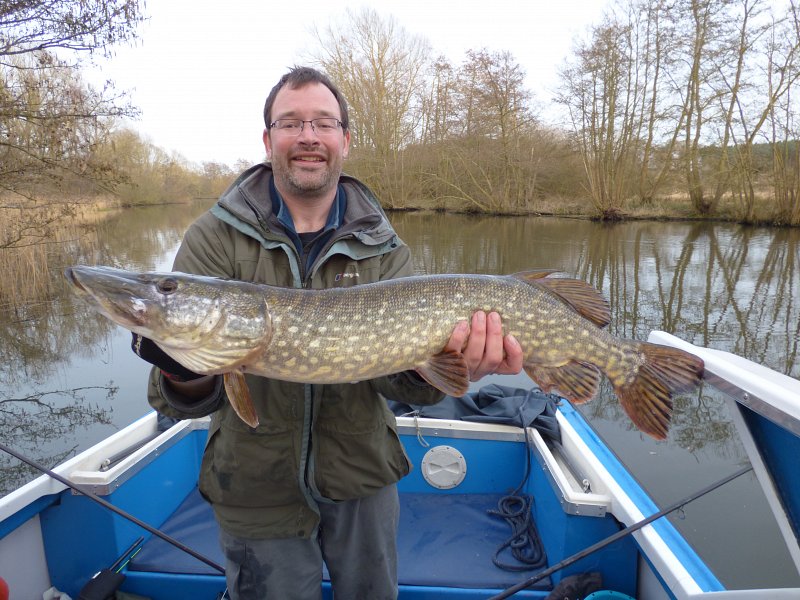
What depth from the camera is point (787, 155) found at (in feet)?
56.0

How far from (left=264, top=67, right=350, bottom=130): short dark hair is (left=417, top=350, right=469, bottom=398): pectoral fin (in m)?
0.97

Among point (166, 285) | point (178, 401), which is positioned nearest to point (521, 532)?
point (178, 401)

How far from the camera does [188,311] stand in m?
1.52

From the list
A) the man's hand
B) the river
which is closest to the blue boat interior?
the man's hand

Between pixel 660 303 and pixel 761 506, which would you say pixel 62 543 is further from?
pixel 660 303

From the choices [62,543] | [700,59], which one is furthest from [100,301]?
[700,59]

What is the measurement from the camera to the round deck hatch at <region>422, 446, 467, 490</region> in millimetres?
2773

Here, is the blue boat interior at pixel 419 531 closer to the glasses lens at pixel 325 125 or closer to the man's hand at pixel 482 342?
the man's hand at pixel 482 342

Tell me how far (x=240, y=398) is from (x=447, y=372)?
0.68 m

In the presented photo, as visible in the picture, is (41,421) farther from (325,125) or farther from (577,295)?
(577,295)

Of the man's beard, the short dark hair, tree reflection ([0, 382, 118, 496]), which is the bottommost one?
tree reflection ([0, 382, 118, 496])

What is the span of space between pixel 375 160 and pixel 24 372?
2505 cm

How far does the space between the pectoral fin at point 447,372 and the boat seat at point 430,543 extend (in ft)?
3.61

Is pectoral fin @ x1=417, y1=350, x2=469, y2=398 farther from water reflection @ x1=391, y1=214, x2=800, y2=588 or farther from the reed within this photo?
the reed
